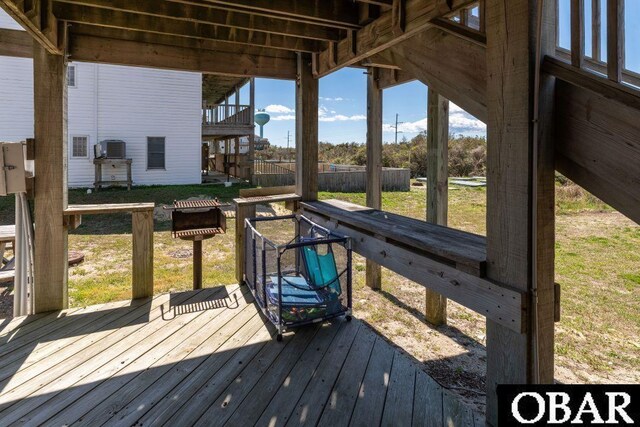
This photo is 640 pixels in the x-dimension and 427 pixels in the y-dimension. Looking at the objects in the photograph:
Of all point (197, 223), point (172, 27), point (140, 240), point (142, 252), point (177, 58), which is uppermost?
point (172, 27)

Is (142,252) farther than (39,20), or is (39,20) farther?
(142,252)

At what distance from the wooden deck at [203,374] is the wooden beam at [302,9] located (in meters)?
2.35

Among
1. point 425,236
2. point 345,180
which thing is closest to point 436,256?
point 425,236

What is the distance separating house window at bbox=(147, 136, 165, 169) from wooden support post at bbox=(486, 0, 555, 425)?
13.4m

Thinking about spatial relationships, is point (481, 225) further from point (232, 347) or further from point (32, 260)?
point (32, 260)

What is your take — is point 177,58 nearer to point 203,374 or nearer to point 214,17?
point 214,17

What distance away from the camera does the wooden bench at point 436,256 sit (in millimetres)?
1844

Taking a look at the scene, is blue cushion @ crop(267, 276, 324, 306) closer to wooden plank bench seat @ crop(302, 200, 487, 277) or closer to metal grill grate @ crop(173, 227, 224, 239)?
wooden plank bench seat @ crop(302, 200, 487, 277)

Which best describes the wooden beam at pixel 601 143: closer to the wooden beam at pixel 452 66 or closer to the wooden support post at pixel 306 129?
the wooden beam at pixel 452 66

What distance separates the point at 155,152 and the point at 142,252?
10.9 m

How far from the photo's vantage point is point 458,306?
186 inches

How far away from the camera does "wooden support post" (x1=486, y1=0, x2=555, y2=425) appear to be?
1.66 metres

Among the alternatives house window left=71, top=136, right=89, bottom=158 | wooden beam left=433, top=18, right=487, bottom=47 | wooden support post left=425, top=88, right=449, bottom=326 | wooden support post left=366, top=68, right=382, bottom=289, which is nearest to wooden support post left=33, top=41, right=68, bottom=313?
wooden beam left=433, top=18, right=487, bottom=47

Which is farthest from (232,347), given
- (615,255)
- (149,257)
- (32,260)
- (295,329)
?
(615,255)
